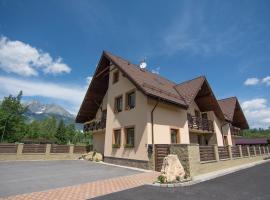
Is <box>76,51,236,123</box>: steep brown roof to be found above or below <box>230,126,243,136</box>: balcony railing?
above

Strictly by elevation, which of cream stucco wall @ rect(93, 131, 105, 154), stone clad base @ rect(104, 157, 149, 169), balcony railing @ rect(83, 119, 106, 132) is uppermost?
balcony railing @ rect(83, 119, 106, 132)

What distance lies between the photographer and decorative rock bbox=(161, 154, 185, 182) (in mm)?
8548

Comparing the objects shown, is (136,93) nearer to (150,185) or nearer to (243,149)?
(150,185)

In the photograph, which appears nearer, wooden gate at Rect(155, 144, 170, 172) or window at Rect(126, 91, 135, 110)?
wooden gate at Rect(155, 144, 170, 172)

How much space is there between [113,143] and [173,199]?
1062cm

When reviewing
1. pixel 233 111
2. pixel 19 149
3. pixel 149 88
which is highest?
pixel 233 111

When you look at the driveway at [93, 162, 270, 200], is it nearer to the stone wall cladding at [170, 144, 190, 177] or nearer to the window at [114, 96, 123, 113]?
the stone wall cladding at [170, 144, 190, 177]

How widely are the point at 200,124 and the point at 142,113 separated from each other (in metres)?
7.98

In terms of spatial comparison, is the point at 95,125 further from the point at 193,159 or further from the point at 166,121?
the point at 193,159

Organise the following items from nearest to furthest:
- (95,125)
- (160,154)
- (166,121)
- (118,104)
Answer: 1. (160,154)
2. (166,121)
3. (118,104)
4. (95,125)

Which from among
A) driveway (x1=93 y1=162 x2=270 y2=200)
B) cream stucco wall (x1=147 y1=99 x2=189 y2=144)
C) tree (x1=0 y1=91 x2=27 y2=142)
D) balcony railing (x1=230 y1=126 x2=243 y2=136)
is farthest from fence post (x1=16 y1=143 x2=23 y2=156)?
tree (x1=0 y1=91 x2=27 y2=142)

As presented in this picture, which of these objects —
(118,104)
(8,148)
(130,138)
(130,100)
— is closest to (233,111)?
(130,100)

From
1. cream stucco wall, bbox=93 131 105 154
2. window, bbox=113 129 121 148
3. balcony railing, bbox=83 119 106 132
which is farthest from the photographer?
cream stucco wall, bbox=93 131 105 154

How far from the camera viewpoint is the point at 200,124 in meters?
18.8
